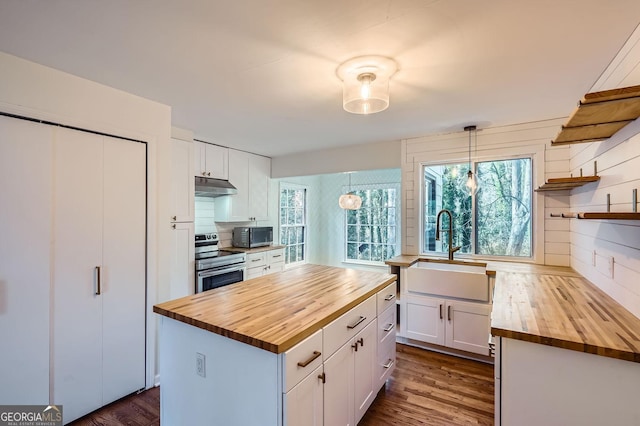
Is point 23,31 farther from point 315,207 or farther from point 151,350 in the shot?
point 315,207

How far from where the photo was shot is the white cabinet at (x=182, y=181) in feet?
10.3

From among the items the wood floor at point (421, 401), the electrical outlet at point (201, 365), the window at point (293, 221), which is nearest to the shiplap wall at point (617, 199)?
the wood floor at point (421, 401)

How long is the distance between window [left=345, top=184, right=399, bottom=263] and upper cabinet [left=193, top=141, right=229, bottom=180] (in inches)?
103

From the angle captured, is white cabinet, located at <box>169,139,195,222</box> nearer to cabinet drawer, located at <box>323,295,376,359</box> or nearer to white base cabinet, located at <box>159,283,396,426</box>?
white base cabinet, located at <box>159,283,396,426</box>

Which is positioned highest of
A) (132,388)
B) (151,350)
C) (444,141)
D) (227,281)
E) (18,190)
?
(444,141)

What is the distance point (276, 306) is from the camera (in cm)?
159

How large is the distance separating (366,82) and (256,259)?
3.08 m

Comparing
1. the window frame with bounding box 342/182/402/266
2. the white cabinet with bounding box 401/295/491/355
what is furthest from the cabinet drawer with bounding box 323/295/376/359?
the window frame with bounding box 342/182/402/266

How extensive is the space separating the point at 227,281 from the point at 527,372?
10.6 ft

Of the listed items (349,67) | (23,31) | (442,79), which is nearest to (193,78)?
(23,31)

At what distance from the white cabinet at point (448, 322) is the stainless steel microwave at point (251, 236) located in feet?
7.73

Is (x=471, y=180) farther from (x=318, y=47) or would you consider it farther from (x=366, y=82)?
(x=318, y=47)

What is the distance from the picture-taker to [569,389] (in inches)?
46.5

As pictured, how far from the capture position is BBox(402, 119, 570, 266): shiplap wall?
285 centimetres
